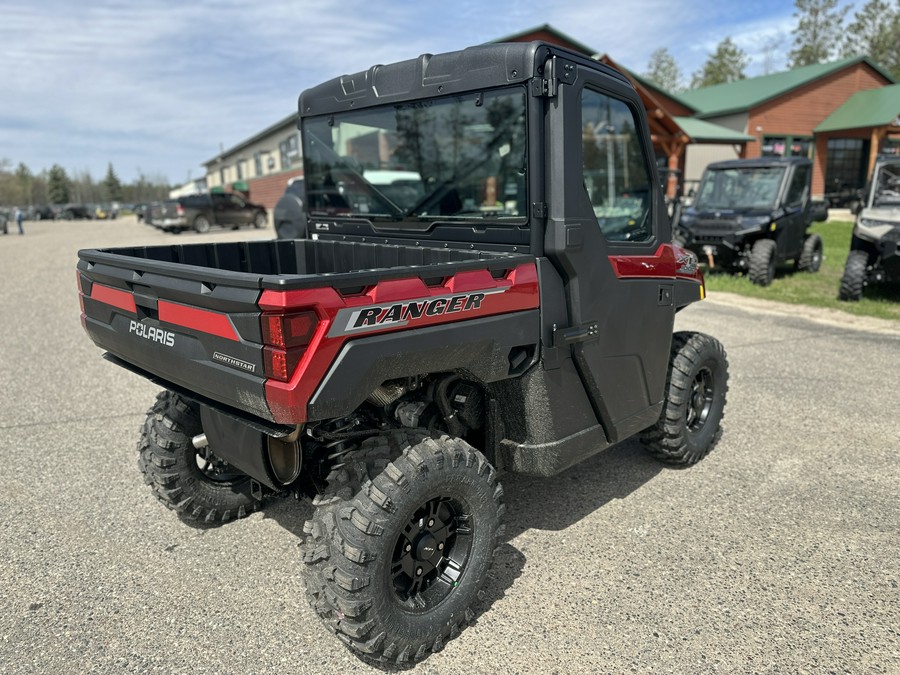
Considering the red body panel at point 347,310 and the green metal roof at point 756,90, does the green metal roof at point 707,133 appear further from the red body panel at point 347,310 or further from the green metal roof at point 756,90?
the red body panel at point 347,310

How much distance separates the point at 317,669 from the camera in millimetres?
2461

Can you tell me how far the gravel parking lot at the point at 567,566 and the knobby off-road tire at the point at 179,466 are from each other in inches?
6.2

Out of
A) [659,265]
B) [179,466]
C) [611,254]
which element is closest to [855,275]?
[659,265]

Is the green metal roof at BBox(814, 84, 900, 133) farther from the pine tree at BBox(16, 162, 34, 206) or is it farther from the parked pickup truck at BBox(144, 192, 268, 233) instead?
the pine tree at BBox(16, 162, 34, 206)

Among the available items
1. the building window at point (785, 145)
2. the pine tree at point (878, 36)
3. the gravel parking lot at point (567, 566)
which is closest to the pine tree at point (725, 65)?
the pine tree at point (878, 36)

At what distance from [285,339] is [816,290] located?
10421 mm

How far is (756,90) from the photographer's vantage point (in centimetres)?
3070

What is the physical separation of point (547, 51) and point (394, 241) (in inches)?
49.7

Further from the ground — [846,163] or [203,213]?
[846,163]

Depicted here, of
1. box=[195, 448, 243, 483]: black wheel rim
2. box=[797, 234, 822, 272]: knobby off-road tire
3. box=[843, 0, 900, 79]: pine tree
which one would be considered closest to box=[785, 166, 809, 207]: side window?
box=[797, 234, 822, 272]: knobby off-road tire

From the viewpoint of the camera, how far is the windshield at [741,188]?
11227mm

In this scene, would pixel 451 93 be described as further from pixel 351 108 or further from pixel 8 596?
pixel 8 596

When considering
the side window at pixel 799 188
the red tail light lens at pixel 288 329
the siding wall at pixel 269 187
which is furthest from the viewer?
the siding wall at pixel 269 187

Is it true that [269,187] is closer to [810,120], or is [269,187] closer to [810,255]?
[810,120]
